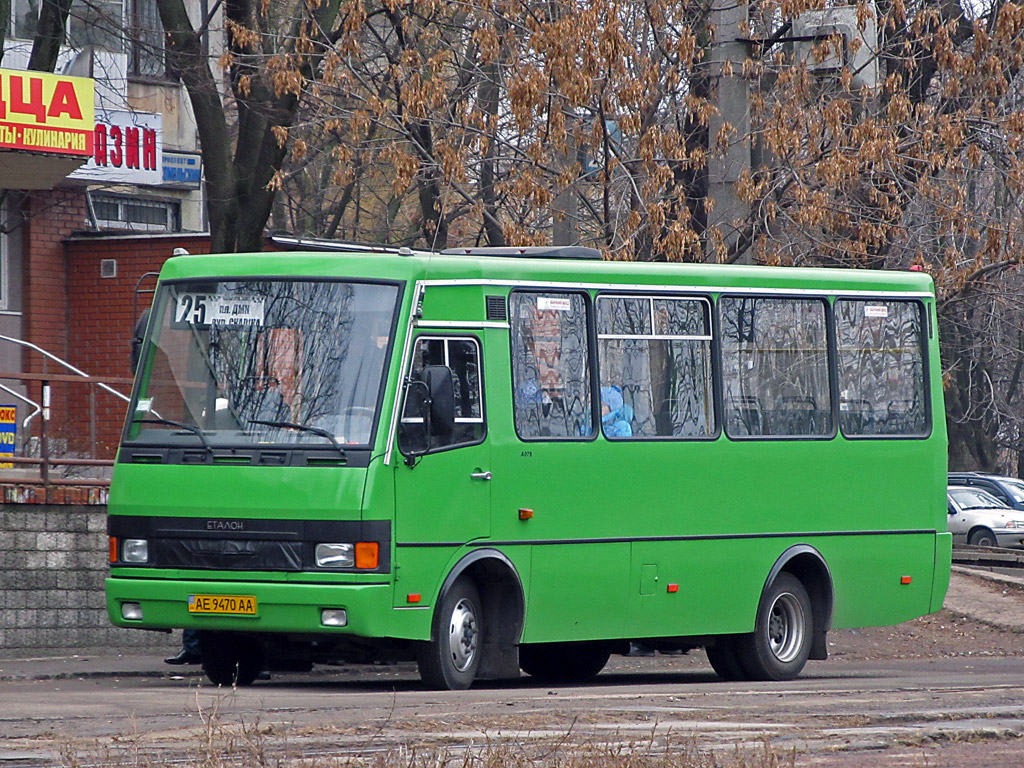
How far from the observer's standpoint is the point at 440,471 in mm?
12188

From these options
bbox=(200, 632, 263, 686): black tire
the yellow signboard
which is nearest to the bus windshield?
bbox=(200, 632, 263, 686): black tire

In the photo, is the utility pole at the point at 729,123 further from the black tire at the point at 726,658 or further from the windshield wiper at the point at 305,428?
the windshield wiper at the point at 305,428

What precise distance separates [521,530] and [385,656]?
48.5 inches

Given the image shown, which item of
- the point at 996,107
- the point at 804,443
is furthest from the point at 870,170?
the point at 804,443

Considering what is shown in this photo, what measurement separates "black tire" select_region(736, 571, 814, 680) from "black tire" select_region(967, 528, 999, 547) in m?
31.0

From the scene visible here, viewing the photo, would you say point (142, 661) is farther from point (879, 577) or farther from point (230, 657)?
point (879, 577)

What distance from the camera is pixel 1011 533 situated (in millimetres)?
44469

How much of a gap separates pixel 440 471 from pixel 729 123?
6653mm

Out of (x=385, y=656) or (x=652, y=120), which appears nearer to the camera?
(x=385, y=656)

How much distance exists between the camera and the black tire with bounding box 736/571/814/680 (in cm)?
1447

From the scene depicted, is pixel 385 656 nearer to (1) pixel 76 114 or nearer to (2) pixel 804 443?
(2) pixel 804 443

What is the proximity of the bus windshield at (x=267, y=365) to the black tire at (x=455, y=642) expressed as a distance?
123 centimetres

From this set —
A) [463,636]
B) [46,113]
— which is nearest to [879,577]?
[463,636]

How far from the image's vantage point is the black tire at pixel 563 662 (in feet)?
49.0
